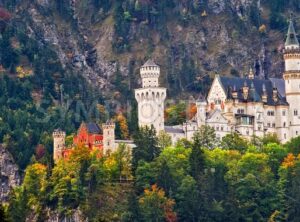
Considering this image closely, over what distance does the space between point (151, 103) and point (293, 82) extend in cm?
1792

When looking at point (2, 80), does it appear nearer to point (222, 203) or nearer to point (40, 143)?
point (40, 143)

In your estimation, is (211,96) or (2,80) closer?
(211,96)

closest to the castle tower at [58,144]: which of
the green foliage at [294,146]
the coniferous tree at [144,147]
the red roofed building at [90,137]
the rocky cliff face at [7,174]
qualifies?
the red roofed building at [90,137]

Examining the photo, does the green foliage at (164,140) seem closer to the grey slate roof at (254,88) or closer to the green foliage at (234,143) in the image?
the green foliage at (234,143)

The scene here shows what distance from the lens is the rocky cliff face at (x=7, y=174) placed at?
16212cm

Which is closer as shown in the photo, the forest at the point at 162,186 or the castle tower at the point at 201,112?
the forest at the point at 162,186

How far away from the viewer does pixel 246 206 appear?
13888cm

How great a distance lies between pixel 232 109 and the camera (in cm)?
15288

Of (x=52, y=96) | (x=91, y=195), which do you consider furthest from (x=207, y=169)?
(x=52, y=96)

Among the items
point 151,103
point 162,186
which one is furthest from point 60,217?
point 151,103

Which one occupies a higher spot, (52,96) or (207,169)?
(52,96)

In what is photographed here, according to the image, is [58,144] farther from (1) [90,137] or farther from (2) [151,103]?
(2) [151,103]

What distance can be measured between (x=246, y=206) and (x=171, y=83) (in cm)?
5878

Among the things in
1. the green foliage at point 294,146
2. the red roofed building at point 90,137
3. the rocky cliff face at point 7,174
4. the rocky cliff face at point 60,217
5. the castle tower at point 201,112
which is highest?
the castle tower at point 201,112
